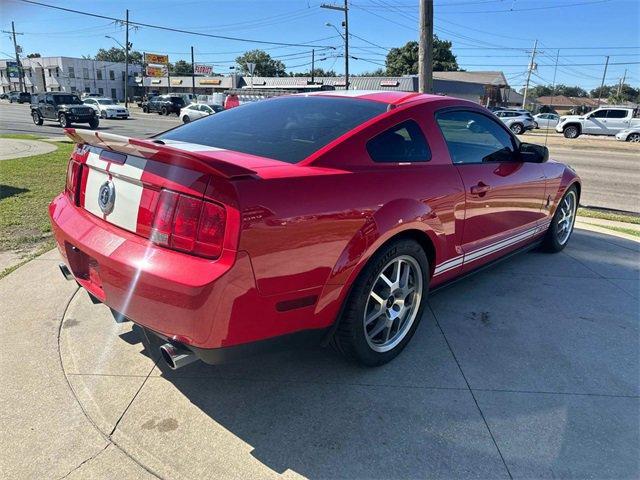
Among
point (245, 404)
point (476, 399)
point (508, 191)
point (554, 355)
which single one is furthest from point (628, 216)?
point (245, 404)

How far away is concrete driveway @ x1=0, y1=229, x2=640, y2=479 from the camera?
2.11m

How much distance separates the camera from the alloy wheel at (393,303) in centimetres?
274

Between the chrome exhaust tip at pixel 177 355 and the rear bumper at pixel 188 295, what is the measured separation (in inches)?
2.9

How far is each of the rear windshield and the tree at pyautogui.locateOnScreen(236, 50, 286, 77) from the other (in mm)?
112636

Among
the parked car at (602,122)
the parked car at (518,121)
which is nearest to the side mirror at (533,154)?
the parked car at (602,122)

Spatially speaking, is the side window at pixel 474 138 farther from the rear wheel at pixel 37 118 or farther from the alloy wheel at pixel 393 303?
the rear wheel at pixel 37 118

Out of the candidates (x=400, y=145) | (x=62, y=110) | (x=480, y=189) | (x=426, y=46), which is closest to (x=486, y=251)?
(x=480, y=189)

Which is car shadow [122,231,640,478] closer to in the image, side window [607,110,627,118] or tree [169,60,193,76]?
side window [607,110,627,118]

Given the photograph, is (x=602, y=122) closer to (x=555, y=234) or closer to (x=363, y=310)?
(x=555, y=234)

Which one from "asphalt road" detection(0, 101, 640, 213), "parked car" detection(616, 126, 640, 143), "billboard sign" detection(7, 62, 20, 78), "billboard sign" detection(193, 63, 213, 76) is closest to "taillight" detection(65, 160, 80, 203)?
"asphalt road" detection(0, 101, 640, 213)

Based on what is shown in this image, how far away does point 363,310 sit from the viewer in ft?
8.39

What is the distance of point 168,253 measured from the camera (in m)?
2.04

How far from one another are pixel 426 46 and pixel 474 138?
4.96m

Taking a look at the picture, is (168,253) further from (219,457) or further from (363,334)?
(363,334)
